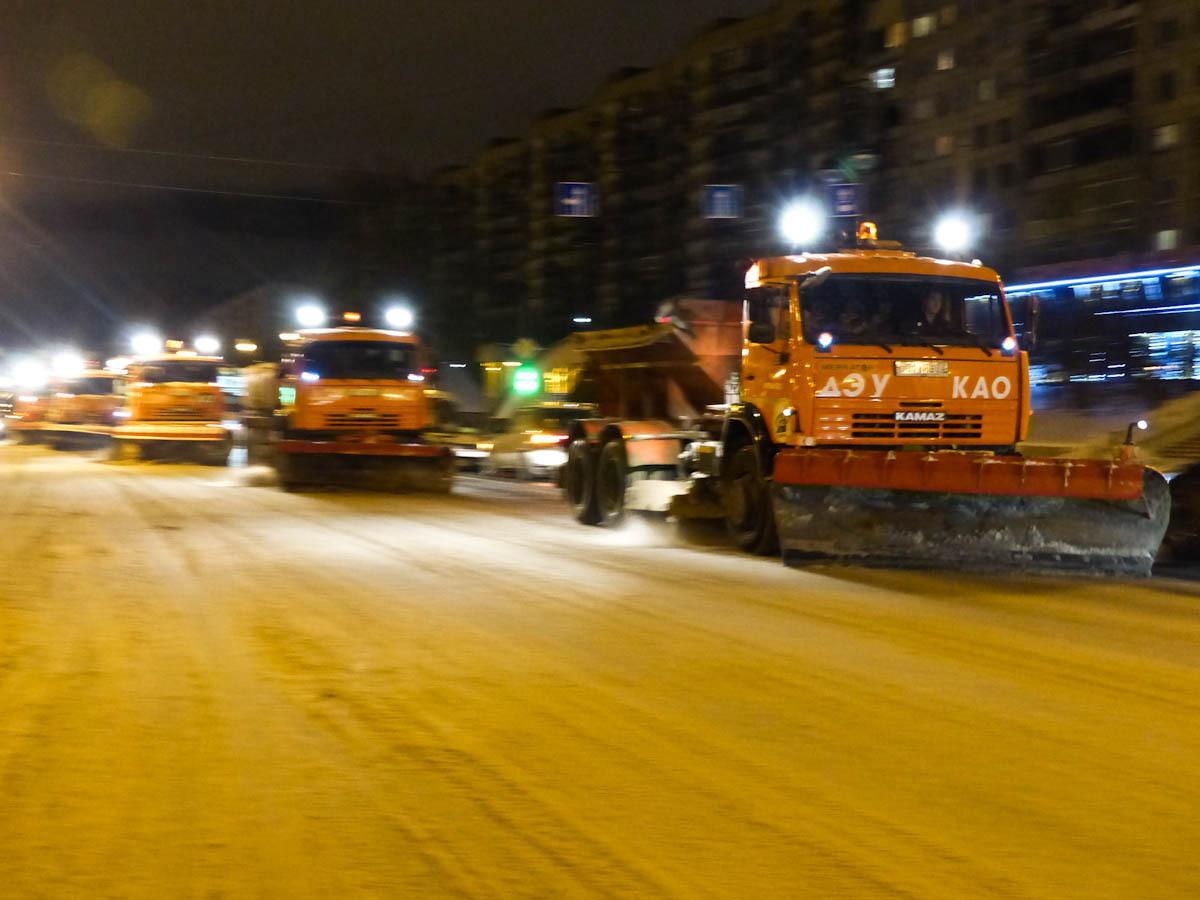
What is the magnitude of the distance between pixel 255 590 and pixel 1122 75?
50.5m

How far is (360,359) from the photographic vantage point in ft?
74.0

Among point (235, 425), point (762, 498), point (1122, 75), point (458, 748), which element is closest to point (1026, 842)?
point (458, 748)

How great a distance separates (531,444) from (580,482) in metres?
11.7

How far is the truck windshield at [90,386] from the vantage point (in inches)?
1428

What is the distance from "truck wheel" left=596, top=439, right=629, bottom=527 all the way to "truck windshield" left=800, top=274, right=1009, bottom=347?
13.1 feet

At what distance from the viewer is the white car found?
28.2 meters

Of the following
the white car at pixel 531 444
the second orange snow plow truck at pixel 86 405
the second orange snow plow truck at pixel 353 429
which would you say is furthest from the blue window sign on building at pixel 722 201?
the second orange snow plow truck at pixel 86 405

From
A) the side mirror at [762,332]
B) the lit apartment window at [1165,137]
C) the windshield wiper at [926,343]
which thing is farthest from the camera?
the lit apartment window at [1165,137]

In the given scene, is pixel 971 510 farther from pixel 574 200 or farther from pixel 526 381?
pixel 526 381

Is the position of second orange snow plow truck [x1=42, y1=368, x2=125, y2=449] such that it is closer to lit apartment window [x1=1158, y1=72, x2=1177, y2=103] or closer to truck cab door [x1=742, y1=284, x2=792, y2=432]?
truck cab door [x1=742, y1=284, x2=792, y2=432]

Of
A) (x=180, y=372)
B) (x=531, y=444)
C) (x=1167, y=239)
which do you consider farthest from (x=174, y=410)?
(x=1167, y=239)

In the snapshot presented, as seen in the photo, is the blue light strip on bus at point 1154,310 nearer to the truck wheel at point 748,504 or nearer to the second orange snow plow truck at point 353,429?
the second orange snow plow truck at point 353,429

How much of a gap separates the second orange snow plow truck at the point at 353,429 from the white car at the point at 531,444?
202 inches

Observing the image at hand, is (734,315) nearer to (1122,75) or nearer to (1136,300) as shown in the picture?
(1136,300)
